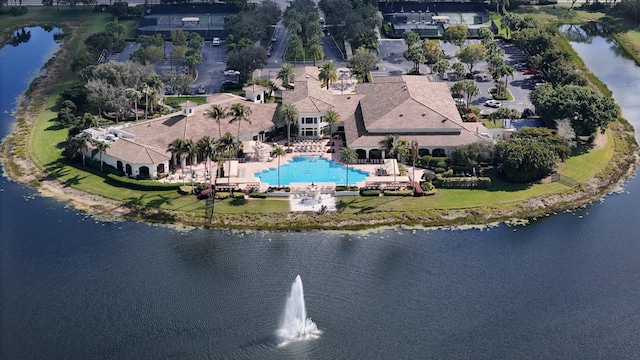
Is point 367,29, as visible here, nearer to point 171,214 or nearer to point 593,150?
point 593,150

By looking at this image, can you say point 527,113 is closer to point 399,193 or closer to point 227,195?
point 399,193

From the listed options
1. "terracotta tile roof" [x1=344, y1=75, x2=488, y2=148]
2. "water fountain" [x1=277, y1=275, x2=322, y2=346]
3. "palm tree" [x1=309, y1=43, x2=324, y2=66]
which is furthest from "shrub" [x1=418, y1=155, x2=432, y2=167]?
"palm tree" [x1=309, y1=43, x2=324, y2=66]


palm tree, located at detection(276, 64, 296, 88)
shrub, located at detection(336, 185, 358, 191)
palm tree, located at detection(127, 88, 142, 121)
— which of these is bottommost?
shrub, located at detection(336, 185, 358, 191)

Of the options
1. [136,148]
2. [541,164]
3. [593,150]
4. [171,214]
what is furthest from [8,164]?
[593,150]

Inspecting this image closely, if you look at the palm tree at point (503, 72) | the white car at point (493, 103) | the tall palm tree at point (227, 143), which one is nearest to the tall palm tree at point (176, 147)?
the tall palm tree at point (227, 143)

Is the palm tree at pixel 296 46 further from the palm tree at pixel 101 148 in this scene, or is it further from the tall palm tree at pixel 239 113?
the palm tree at pixel 101 148

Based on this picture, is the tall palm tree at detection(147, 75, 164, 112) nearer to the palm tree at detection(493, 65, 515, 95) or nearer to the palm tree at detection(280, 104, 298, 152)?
the palm tree at detection(280, 104, 298, 152)

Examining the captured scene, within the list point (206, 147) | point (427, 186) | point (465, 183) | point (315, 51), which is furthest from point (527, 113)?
point (206, 147)
